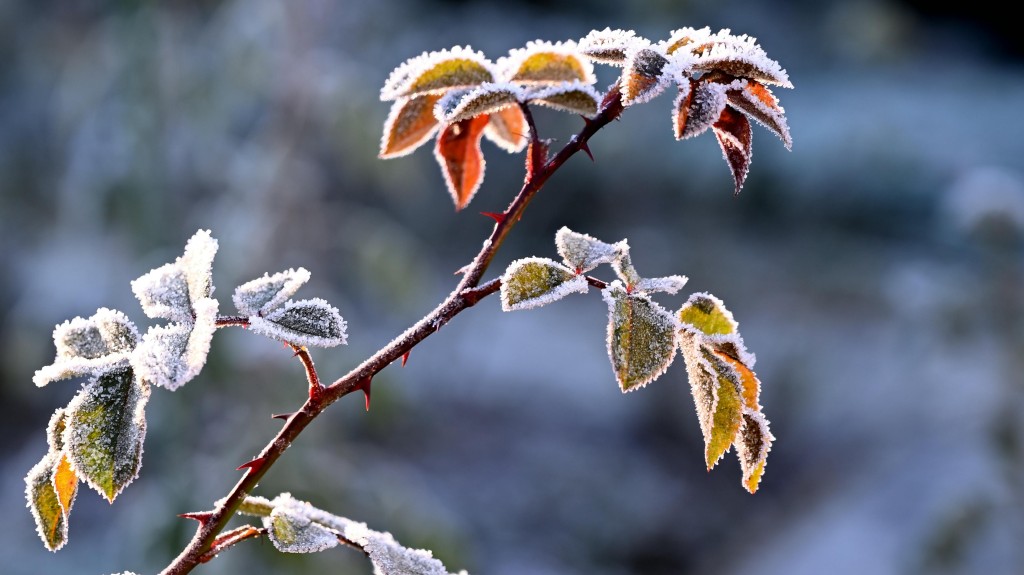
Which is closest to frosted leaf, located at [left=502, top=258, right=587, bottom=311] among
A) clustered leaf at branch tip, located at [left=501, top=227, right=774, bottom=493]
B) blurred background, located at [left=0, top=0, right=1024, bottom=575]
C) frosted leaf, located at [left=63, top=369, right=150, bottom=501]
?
clustered leaf at branch tip, located at [left=501, top=227, right=774, bottom=493]

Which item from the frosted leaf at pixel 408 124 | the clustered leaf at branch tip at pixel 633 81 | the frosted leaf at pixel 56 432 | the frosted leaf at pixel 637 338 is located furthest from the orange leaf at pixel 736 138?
the frosted leaf at pixel 56 432

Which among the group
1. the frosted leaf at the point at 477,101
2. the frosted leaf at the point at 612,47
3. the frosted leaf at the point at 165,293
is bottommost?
the frosted leaf at the point at 165,293

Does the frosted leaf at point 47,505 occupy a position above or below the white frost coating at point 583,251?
below

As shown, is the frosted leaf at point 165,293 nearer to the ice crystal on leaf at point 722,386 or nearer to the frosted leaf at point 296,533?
the frosted leaf at point 296,533

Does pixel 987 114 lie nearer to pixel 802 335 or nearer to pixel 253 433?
pixel 802 335

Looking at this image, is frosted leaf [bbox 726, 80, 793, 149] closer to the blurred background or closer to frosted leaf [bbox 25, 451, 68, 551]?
frosted leaf [bbox 25, 451, 68, 551]

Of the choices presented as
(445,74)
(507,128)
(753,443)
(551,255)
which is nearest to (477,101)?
(445,74)
